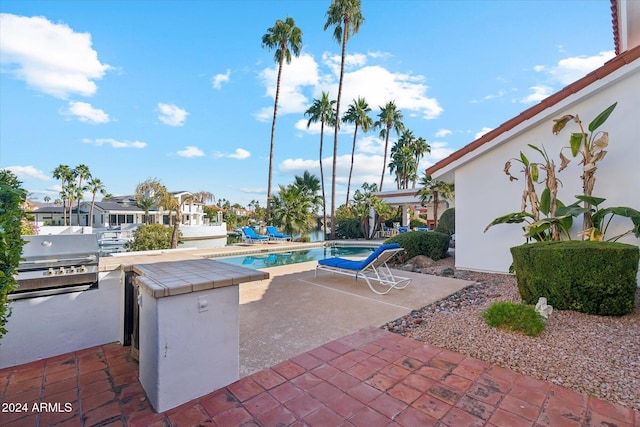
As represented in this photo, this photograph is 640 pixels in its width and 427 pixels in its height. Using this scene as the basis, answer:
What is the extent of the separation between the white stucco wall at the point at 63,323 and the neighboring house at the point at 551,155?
8.43m

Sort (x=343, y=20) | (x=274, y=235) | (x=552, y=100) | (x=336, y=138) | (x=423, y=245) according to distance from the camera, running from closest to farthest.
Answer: (x=552, y=100)
(x=423, y=245)
(x=274, y=235)
(x=343, y=20)
(x=336, y=138)

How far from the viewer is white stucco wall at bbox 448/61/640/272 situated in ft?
20.1

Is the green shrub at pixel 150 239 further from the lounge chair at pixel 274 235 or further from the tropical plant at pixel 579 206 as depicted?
the tropical plant at pixel 579 206

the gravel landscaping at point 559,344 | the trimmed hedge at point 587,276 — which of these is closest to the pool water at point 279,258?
the gravel landscaping at point 559,344

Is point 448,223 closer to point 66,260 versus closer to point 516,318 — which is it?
point 516,318

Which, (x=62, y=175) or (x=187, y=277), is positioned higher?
(x=62, y=175)

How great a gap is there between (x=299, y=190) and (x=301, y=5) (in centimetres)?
1142

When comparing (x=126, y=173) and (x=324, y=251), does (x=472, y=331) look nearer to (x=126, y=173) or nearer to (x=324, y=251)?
(x=324, y=251)

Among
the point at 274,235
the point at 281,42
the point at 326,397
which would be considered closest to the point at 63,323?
the point at 326,397

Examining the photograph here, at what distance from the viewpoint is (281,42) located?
937 inches

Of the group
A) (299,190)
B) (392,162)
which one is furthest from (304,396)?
(392,162)

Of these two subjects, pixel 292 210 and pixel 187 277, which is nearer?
pixel 187 277

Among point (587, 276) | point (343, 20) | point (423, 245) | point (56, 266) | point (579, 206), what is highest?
point (343, 20)

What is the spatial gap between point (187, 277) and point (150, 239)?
14889 millimetres
